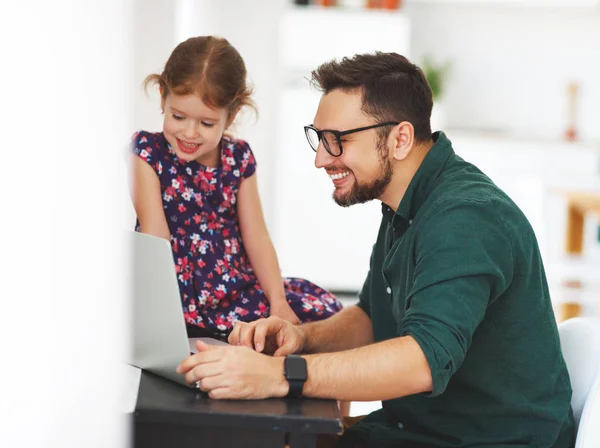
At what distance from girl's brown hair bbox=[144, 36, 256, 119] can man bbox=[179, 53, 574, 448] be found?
0.78ft

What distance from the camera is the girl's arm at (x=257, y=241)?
2072 millimetres

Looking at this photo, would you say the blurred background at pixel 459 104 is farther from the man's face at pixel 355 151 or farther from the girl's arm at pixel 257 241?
the man's face at pixel 355 151

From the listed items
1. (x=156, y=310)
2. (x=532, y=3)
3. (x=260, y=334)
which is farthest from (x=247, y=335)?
(x=532, y=3)

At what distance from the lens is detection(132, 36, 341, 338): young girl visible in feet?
6.31

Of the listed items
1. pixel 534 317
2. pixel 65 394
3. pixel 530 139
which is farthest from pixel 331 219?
pixel 65 394

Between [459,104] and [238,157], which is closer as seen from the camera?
[238,157]

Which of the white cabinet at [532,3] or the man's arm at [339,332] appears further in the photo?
the white cabinet at [532,3]

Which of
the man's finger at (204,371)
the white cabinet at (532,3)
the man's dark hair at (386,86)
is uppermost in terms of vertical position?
Result: the white cabinet at (532,3)

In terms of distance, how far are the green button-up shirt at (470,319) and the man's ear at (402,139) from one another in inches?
2.1

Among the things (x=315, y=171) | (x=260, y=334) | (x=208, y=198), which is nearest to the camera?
(x=260, y=334)

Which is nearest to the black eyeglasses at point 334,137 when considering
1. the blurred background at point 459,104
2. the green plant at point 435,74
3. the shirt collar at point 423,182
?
the shirt collar at point 423,182

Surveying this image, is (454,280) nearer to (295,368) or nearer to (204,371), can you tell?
(295,368)

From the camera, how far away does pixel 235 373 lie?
4.32ft

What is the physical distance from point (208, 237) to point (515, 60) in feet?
17.1
